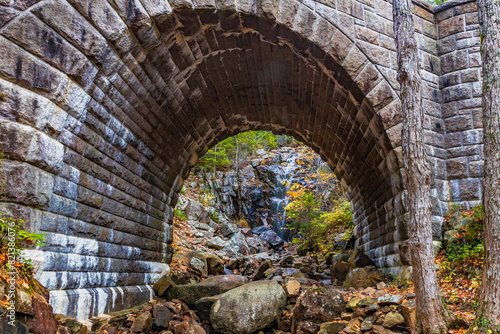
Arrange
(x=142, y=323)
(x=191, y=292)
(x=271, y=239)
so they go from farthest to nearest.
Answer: (x=271, y=239)
(x=191, y=292)
(x=142, y=323)

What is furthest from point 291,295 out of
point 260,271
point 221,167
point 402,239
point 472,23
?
point 221,167

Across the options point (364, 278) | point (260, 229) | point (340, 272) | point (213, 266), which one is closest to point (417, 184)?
point (364, 278)

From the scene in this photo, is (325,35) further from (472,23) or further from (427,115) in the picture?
(472,23)

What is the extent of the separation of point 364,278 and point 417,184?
3758 millimetres

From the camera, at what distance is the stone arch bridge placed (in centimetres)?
405

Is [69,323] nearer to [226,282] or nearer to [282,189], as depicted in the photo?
[226,282]

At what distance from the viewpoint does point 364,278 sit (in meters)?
7.42

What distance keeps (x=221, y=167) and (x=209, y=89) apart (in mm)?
17623

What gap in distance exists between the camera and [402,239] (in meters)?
6.46

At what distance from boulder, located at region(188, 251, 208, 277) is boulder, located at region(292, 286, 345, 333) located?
4.90 m

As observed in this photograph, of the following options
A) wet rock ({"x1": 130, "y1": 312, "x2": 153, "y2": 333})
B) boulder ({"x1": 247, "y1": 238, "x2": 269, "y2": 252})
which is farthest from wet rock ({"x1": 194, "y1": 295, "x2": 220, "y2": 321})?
boulder ({"x1": 247, "y1": 238, "x2": 269, "y2": 252})

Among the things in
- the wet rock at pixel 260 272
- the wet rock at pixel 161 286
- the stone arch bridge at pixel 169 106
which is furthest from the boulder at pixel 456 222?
the wet rock at pixel 161 286

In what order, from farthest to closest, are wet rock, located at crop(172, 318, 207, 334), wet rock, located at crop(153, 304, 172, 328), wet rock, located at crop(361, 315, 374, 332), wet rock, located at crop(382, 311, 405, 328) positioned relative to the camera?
1. wet rock, located at crop(153, 304, 172, 328)
2. wet rock, located at crop(172, 318, 207, 334)
3. wet rock, located at crop(361, 315, 374, 332)
4. wet rock, located at crop(382, 311, 405, 328)

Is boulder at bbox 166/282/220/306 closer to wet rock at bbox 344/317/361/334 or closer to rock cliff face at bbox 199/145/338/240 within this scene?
wet rock at bbox 344/317/361/334
